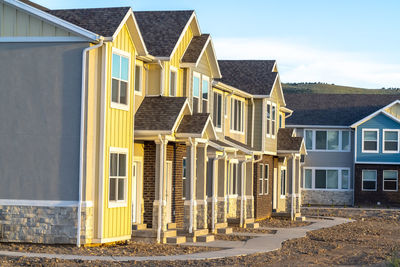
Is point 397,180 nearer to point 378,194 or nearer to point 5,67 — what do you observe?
point 378,194

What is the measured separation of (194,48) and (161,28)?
1571 mm

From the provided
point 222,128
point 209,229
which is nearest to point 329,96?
point 222,128

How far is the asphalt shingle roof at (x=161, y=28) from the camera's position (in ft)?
83.0

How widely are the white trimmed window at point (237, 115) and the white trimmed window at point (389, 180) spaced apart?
22.1m

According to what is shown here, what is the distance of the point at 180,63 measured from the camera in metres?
26.9

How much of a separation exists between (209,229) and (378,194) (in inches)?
1156

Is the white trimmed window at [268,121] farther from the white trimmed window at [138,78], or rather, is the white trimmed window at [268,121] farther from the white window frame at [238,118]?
the white trimmed window at [138,78]

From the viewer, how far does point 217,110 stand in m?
32.2

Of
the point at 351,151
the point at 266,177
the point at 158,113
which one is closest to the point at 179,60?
the point at 158,113

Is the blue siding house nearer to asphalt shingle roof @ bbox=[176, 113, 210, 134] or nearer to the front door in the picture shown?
the front door

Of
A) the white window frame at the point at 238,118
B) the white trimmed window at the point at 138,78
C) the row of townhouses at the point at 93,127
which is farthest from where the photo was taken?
the white window frame at the point at 238,118

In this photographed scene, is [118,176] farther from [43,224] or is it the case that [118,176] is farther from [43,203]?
[43,224]

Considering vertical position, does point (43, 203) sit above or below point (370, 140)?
below

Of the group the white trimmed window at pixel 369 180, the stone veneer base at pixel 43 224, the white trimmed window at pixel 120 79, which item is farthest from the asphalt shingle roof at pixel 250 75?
the white trimmed window at pixel 369 180
